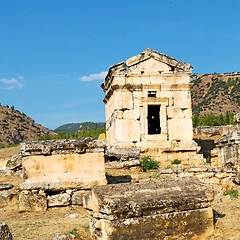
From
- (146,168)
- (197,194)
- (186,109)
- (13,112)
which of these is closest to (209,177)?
(146,168)

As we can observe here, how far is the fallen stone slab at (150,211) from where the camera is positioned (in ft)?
14.6

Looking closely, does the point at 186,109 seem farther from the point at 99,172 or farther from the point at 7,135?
the point at 7,135

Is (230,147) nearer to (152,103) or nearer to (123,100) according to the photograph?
(152,103)

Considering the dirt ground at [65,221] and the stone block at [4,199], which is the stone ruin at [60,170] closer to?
the stone block at [4,199]

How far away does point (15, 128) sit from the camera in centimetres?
6281

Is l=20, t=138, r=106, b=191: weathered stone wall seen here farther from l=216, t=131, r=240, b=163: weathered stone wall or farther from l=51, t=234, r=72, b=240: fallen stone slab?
l=216, t=131, r=240, b=163: weathered stone wall

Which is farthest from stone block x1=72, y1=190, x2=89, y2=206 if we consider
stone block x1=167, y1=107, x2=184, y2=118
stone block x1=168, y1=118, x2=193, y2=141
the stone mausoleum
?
stone block x1=167, y1=107, x2=184, y2=118

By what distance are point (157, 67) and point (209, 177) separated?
26.0 feet

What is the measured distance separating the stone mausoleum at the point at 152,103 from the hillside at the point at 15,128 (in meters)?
44.6

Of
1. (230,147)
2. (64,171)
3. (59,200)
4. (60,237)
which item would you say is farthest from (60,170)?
(230,147)

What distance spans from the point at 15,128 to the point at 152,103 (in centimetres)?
5156

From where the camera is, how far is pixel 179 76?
16031mm

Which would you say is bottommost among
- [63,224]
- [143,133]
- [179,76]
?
[63,224]

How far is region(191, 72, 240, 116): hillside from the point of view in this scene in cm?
6109
